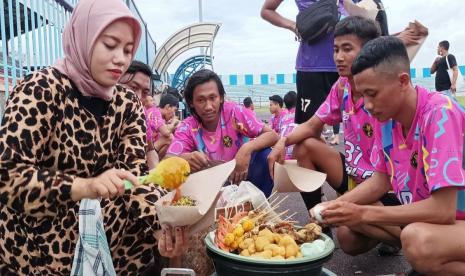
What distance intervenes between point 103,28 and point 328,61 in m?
1.89

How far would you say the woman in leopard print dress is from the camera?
1707 mm

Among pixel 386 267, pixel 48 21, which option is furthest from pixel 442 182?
pixel 48 21

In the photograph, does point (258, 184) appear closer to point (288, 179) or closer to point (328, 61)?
point (288, 179)

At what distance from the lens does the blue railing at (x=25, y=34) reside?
11.8ft

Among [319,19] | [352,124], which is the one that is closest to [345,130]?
[352,124]

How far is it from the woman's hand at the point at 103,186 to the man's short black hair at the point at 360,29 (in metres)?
1.72

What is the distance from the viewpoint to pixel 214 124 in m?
3.18

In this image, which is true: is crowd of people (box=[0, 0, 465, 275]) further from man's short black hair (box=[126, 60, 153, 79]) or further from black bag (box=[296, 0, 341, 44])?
black bag (box=[296, 0, 341, 44])

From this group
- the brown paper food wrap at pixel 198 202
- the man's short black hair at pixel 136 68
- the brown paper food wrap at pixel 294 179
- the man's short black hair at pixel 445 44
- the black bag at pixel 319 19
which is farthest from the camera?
the man's short black hair at pixel 445 44

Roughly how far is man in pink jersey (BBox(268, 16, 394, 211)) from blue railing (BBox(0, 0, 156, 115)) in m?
2.51

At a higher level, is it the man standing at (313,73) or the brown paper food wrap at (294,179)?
the man standing at (313,73)

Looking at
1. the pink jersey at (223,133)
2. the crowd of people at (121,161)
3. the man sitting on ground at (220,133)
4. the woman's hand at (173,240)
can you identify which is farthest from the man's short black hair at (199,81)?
the woman's hand at (173,240)

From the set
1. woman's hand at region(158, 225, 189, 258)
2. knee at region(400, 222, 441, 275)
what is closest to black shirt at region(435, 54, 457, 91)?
knee at region(400, 222, 441, 275)

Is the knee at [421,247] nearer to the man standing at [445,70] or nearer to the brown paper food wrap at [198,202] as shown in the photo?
the brown paper food wrap at [198,202]
